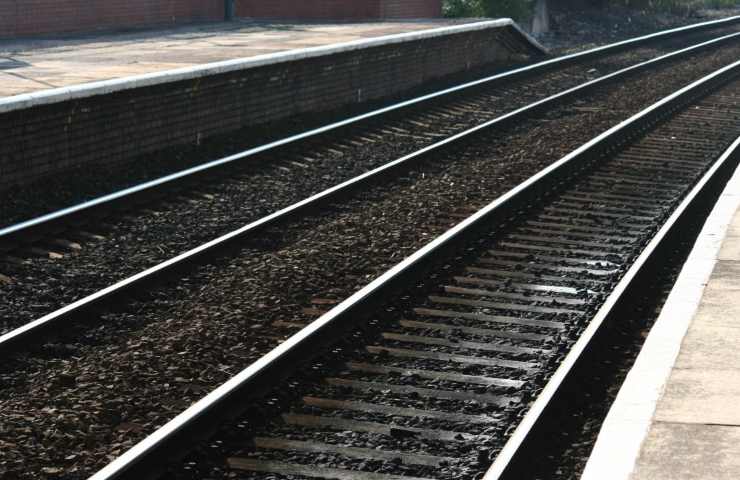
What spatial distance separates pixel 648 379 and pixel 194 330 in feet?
9.68

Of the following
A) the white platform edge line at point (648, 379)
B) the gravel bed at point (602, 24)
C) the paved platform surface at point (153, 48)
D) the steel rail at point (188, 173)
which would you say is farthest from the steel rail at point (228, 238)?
the gravel bed at point (602, 24)

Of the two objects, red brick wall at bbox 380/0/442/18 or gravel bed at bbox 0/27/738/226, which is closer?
gravel bed at bbox 0/27/738/226

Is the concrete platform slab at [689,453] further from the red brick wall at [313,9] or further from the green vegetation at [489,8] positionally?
the green vegetation at [489,8]

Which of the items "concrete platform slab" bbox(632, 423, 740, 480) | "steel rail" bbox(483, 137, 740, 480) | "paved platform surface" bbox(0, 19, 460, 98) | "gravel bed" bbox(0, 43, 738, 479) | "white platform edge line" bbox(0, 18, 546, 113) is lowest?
"gravel bed" bbox(0, 43, 738, 479)

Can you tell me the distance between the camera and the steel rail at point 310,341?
5840 mm

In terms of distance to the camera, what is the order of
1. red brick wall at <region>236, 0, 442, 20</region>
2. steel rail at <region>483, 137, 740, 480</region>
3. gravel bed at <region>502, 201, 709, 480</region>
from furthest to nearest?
red brick wall at <region>236, 0, 442, 20</region>
gravel bed at <region>502, 201, 709, 480</region>
steel rail at <region>483, 137, 740, 480</region>

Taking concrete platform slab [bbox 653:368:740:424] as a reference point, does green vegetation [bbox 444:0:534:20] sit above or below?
above

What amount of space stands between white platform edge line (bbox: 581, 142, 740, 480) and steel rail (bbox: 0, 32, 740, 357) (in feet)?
11.7

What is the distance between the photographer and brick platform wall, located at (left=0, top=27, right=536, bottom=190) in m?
12.9

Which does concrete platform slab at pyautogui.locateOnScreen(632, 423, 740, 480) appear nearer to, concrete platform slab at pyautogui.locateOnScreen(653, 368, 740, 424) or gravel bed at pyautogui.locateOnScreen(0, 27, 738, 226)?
concrete platform slab at pyautogui.locateOnScreen(653, 368, 740, 424)

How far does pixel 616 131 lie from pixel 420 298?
816 cm

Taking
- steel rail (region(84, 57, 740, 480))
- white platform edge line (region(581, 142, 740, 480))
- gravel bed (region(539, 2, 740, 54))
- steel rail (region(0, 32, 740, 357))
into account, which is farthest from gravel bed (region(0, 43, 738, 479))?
gravel bed (region(539, 2, 740, 54))

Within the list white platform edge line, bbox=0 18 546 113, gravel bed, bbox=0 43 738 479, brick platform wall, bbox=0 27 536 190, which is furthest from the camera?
brick platform wall, bbox=0 27 536 190

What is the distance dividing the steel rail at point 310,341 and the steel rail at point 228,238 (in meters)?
1.55
